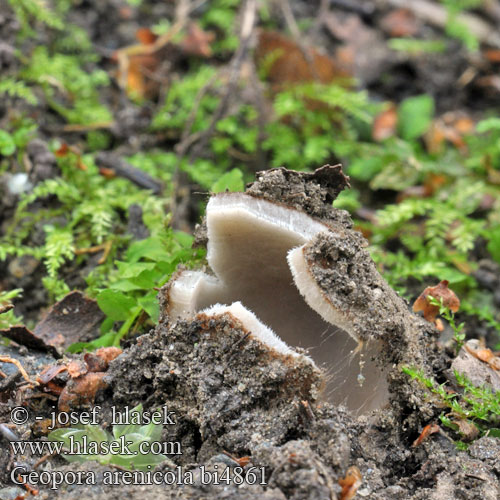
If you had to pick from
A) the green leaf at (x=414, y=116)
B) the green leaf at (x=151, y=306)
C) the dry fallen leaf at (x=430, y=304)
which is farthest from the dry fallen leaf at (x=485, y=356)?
the green leaf at (x=414, y=116)

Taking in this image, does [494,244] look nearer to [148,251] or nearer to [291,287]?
[291,287]

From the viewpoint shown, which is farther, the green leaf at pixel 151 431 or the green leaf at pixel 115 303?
the green leaf at pixel 115 303

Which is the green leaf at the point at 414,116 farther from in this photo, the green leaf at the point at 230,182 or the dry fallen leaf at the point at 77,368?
the dry fallen leaf at the point at 77,368

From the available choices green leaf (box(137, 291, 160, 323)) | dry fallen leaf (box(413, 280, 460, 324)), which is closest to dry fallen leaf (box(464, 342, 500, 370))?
dry fallen leaf (box(413, 280, 460, 324))

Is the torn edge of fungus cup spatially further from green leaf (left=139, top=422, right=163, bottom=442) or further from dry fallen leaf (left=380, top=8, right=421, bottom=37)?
dry fallen leaf (left=380, top=8, right=421, bottom=37)

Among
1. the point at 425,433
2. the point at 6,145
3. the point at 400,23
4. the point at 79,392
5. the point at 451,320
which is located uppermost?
the point at 400,23

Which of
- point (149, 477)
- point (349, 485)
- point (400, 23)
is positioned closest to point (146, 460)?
point (149, 477)
